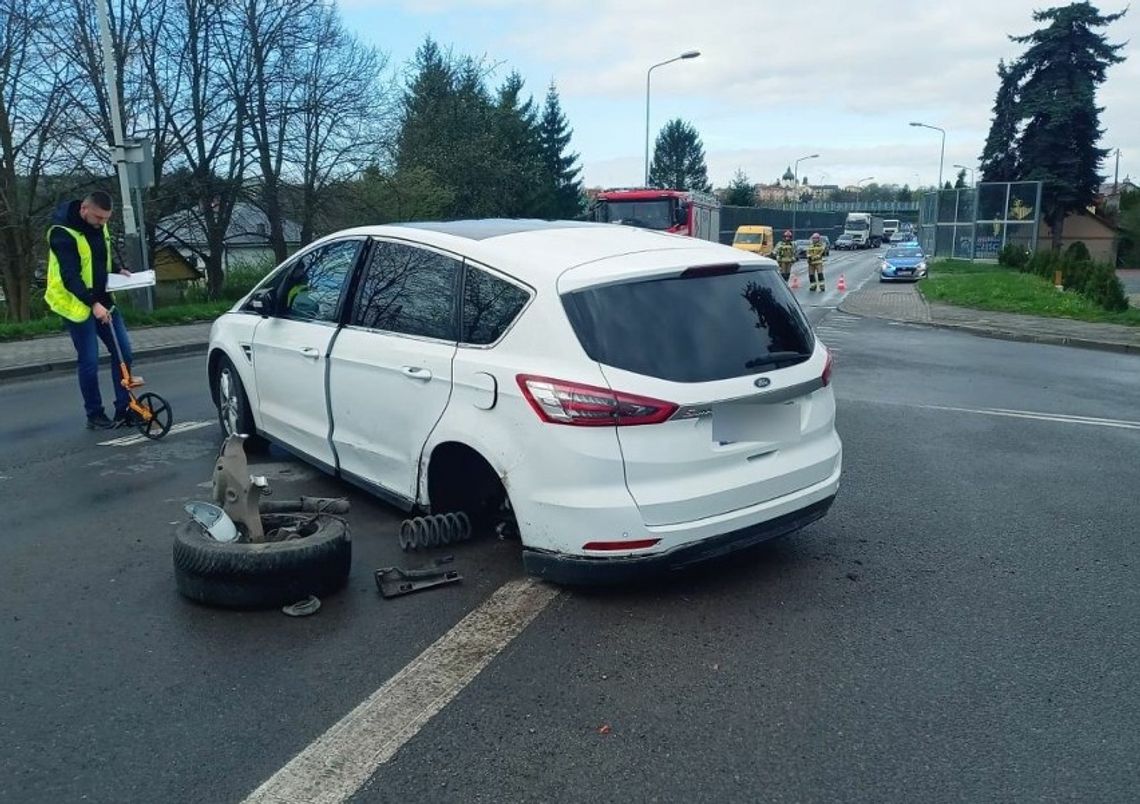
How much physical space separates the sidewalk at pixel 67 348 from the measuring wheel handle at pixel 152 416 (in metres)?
4.96

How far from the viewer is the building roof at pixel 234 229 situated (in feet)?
77.7

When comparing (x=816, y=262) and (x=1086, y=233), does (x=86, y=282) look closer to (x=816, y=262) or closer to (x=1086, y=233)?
(x=816, y=262)

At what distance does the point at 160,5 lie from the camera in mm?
21672

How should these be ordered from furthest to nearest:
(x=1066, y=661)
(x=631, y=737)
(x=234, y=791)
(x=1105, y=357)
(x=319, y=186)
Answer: (x=319, y=186)
(x=1105, y=357)
(x=1066, y=661)
(x=631, y=737)
(x=234, y=791)

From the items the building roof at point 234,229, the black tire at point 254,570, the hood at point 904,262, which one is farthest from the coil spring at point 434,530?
the hood at point 904,262

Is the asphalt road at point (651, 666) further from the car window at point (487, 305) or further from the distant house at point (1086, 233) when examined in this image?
the distant house at point (1086, 233)

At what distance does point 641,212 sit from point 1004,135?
104ft

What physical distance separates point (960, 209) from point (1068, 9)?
1519 centimetres

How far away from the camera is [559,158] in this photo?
6431 cm

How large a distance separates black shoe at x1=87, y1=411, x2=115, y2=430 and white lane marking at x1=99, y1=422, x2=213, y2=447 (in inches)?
13.1

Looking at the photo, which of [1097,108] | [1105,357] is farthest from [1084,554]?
[1097,108]

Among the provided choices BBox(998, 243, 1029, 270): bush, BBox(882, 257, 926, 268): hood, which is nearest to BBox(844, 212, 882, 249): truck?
BBox(998, 243, 1029, 270): bush

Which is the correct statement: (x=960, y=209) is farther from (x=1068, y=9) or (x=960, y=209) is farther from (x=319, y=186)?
(x=319, y=186)

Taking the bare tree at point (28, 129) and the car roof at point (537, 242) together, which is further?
the bare tree at point (28, 129)
